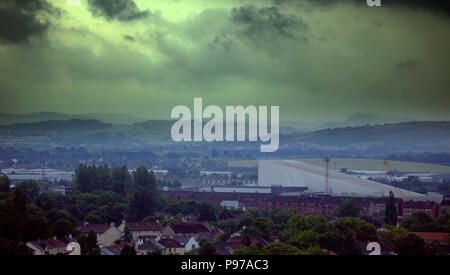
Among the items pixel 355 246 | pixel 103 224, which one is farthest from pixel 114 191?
pixel 355 246

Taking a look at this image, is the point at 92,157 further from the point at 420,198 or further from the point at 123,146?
the point at 420,198

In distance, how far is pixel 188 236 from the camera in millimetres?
28922

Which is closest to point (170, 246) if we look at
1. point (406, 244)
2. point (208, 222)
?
point (406, 244)

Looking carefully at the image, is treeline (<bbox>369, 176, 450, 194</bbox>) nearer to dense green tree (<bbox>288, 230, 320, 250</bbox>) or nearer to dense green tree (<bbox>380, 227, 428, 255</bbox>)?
dense green tree (<bbox>380, 227, 428, 255</bbox>)

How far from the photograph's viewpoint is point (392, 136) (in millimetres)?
164375

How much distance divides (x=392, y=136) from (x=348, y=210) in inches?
5006

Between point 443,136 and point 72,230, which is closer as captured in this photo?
point 72,230

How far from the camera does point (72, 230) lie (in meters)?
27.3

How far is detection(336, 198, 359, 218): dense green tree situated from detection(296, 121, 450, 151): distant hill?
117 meters

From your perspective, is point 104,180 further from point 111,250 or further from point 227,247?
point 227,247

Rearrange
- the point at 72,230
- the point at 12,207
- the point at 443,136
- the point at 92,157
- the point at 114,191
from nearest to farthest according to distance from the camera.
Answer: the point at 12,207 → the point at 72,230 → the point at 114,191 → the point at 92,157 → the point at 443,136

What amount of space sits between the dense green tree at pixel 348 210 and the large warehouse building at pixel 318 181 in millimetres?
9704

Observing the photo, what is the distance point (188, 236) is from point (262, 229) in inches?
111
